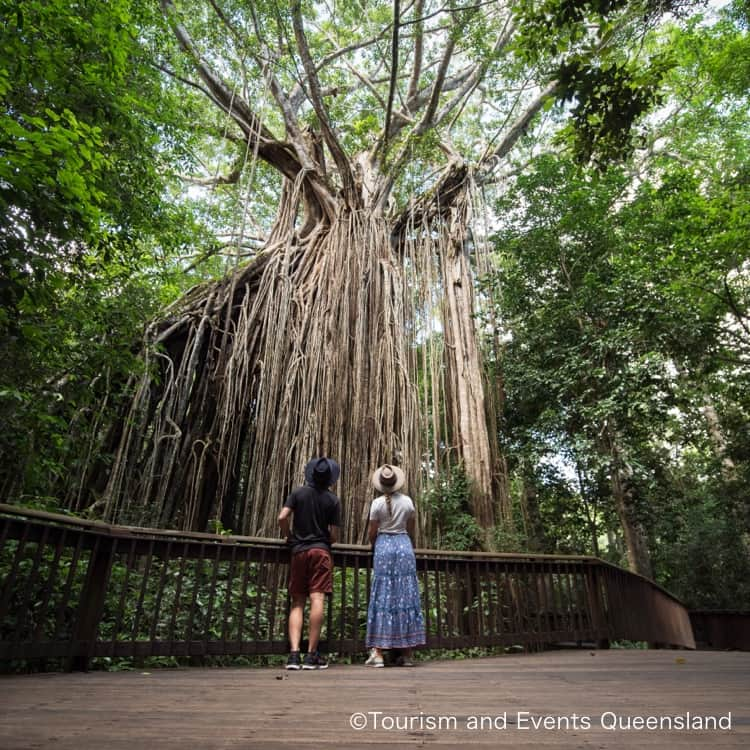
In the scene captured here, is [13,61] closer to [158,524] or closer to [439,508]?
[158,524]

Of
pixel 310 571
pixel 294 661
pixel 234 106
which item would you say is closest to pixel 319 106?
pixel 234 106

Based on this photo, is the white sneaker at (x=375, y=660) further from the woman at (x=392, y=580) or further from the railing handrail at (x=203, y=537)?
the railing handrail at (x=203, y=537)

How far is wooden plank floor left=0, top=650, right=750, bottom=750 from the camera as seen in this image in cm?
98

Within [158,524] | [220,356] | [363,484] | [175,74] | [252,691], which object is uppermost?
[175,74]

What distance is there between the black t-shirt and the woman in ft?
0.95

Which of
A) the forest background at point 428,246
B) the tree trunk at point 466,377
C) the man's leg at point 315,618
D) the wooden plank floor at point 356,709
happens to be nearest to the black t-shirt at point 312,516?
the man's leg at point 315,618

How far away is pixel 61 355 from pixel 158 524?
1.64 meters

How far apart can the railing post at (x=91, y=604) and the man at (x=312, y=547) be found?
33.4 inches

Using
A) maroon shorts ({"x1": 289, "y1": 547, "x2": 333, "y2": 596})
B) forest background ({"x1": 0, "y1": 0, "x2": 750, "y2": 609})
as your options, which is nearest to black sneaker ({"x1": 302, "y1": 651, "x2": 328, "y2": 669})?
maroon shorts ({"x1": 289, "y1": 547, "x2": 333, "y2": 596})

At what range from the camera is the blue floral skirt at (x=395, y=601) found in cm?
272

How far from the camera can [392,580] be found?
2.77 metres

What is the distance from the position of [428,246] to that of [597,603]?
4.74 m

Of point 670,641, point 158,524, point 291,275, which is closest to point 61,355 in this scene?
point 158,524

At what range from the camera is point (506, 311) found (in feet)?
22.6
